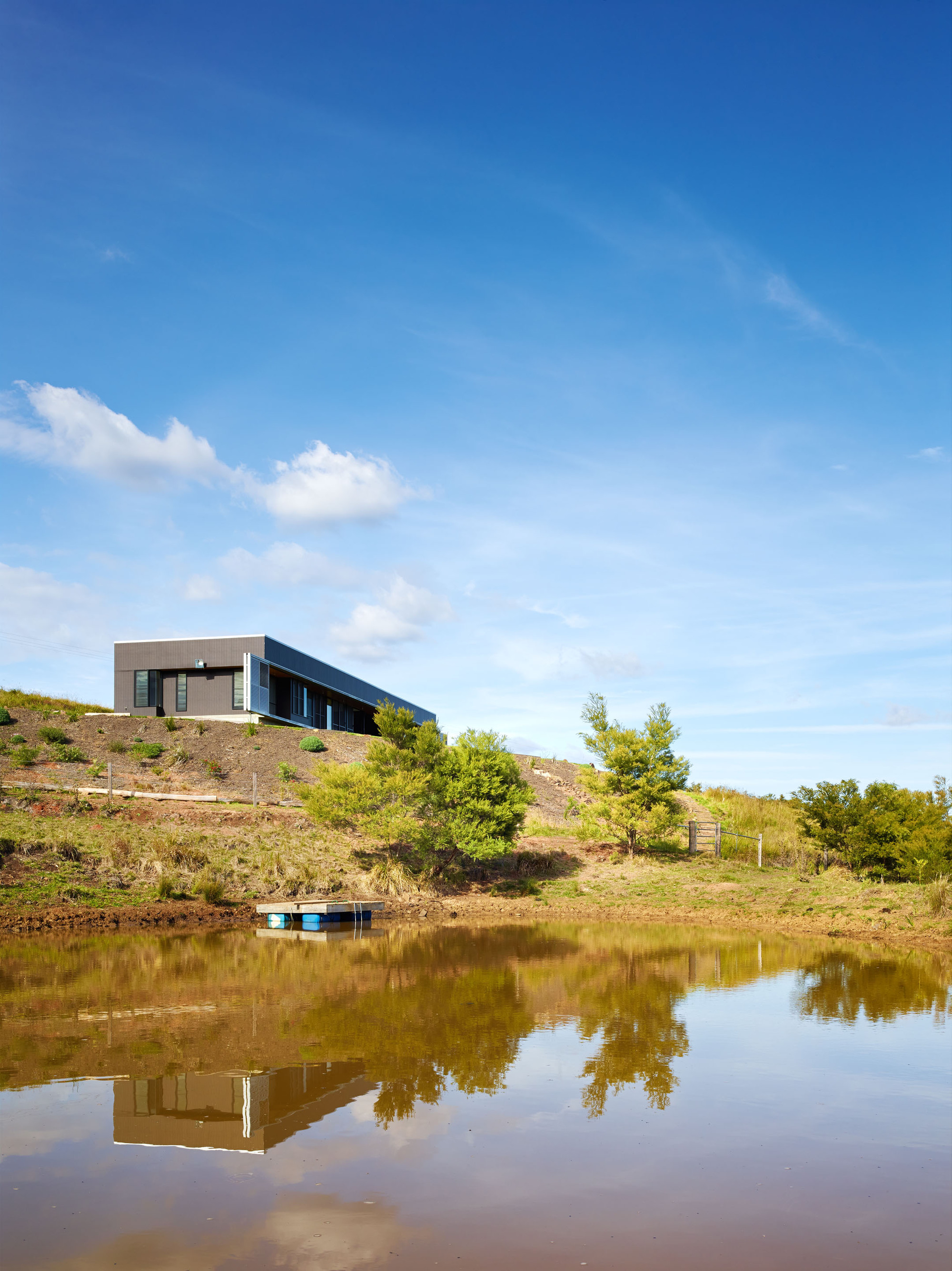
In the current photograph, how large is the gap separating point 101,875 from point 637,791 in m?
17.6

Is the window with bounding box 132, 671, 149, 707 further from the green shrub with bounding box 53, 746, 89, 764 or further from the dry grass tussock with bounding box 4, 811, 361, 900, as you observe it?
the dry grass tussock with bounding box 4, 811, 361, 900

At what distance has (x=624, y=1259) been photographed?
6164mm

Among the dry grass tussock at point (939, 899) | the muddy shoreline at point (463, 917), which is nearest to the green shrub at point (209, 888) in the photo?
the muddy shoreline at point (463, 917)

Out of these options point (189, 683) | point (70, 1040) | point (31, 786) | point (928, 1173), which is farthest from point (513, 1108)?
point (189, 683)

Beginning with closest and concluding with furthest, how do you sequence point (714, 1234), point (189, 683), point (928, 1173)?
point (714, 1234) < point (928, 1173) < point (189, 683)

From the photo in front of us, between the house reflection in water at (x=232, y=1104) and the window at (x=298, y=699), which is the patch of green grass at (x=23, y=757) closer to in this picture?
the window at (x=298, y=699)

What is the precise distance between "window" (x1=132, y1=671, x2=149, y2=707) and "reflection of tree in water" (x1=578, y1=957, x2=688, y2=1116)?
41.5 metres

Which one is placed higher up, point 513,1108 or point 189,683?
point 189,683

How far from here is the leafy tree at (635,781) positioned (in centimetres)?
3253

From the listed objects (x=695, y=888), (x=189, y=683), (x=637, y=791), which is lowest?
(x=695, y=888)

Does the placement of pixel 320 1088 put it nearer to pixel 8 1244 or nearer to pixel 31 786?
pixel 8 1244

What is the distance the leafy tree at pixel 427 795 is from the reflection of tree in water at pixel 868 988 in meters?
12.7

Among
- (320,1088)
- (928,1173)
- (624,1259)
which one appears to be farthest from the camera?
(320,1088)

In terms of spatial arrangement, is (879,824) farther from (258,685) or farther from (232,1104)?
(258,685)
